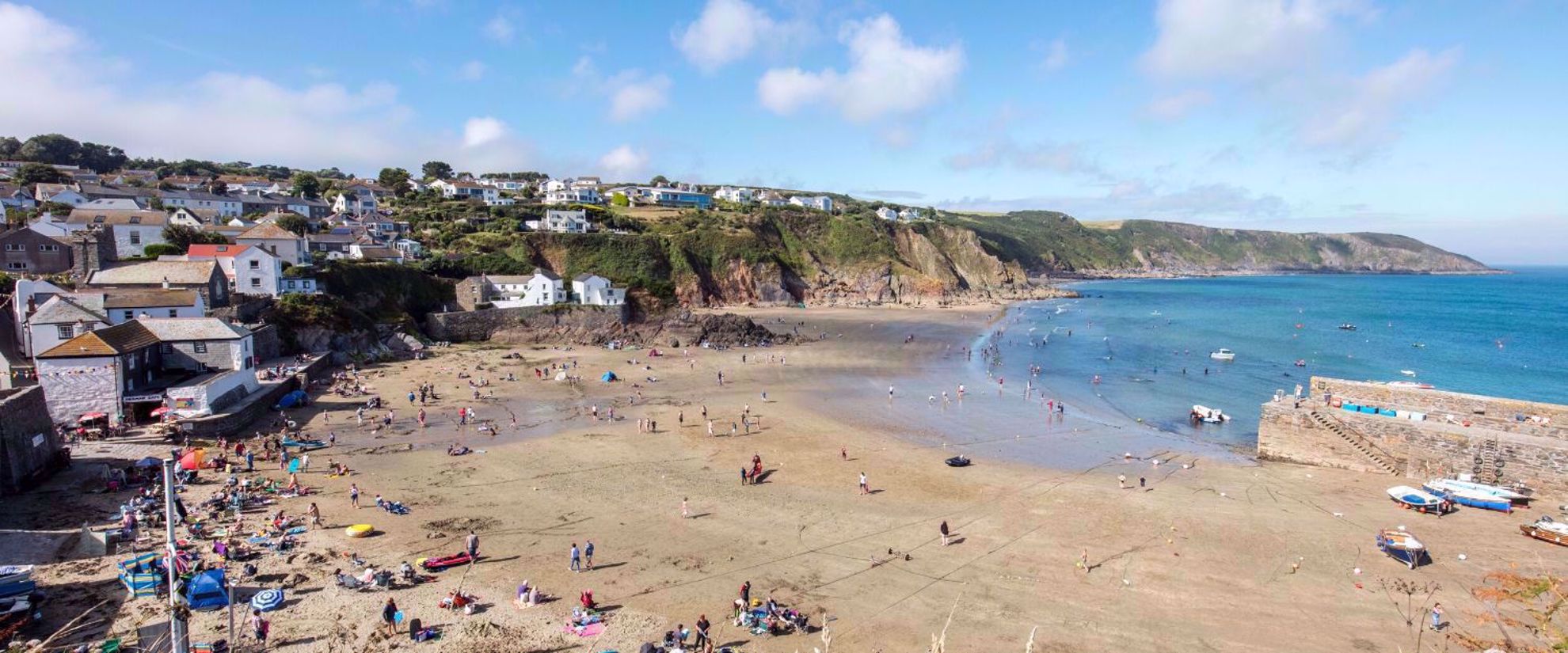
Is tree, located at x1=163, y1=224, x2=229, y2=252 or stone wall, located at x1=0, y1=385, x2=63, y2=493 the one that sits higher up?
tree, located at x1=163, y1=224, x2=229, y2=252

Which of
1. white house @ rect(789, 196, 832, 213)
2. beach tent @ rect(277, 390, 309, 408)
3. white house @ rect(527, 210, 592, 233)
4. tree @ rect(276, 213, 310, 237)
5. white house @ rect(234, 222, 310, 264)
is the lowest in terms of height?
beach tent @ rect(277, 390, 309, 408)

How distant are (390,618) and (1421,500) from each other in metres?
28.7

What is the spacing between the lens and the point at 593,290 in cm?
6028

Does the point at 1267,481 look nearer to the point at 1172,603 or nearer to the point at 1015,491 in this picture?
the point at 1015,491

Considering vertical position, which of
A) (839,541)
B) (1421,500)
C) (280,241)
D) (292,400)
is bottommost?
(839,541)

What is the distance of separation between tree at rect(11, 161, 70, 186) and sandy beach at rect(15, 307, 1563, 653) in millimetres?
67558

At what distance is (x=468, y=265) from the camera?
64.2 metres

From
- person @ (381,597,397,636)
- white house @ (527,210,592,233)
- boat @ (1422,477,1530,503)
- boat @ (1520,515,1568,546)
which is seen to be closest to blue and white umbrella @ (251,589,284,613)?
person @ (381,597,397,636)

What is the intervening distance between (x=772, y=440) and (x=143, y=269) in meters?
35.2

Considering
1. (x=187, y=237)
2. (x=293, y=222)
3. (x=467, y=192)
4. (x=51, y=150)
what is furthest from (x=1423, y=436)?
(x=51, y=150)

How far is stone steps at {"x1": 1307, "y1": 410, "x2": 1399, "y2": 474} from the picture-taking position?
2648 cm

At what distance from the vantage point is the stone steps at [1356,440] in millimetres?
26484

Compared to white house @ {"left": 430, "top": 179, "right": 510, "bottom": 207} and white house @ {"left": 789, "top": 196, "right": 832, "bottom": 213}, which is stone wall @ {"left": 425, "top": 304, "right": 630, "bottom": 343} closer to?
white house @ {"left": 430, "top": 179, "right": 510, "bottom": 207}

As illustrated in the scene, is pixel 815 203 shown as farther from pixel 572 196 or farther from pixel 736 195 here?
pixel 572 196
